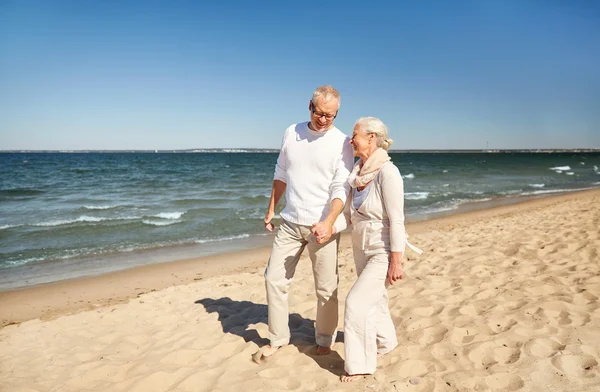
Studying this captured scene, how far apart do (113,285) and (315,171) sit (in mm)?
5612

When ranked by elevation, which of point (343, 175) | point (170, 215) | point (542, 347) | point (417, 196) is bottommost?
point (170, 215)

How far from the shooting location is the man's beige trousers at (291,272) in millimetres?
3275

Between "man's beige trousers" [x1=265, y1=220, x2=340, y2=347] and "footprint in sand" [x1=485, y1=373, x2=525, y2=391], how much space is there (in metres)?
1.26

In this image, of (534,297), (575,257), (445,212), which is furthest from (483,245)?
(445,212)

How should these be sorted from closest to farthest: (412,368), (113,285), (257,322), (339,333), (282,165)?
1. (412,368)
2. (282,165)
3. (339,333)
4. (257,322)
5. (113,285)

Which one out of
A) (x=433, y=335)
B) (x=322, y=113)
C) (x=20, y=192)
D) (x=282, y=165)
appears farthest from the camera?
(x=20, y=192)

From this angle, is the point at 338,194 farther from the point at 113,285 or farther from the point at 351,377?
the point at 113,285

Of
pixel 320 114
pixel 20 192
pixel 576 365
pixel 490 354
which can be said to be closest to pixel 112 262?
pixel 320 114

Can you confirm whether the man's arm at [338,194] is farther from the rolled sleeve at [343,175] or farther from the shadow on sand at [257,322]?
the shadow on sand at [257,322]

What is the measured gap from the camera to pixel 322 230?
2.96 meters

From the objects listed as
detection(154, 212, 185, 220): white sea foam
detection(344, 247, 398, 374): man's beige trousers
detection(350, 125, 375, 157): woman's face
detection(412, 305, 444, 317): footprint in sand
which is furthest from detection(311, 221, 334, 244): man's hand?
detection(154, 212, 185, 220): white sea foam

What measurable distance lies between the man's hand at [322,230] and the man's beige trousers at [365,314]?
320 millimetres

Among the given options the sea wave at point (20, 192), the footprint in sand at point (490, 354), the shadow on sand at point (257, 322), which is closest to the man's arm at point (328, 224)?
the shadow on sand at point (257, 322)

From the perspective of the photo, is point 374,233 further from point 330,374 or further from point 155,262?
point 155,262
